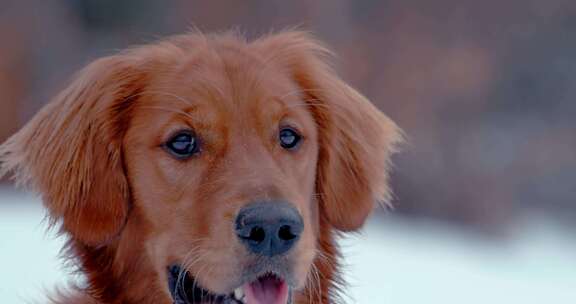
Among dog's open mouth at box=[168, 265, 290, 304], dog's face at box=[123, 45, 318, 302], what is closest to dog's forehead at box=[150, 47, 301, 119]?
dog's face at box=[123, 45, 318, 302]

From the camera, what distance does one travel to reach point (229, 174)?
4477 mm

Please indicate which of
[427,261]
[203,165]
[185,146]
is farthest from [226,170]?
[427,261]

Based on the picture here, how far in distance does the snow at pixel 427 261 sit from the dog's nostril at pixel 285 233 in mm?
3116

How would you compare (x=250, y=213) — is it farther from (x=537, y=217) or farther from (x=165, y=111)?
(x=537, y=217)

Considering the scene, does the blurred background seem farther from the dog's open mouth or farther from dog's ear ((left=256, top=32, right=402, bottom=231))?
the dog's open mouth

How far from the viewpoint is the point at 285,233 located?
4.21 metres

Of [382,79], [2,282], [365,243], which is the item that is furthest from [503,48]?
[2,282]

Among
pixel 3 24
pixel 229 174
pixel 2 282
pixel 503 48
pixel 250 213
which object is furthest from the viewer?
pixel 503 48

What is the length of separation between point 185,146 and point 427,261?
271 inches

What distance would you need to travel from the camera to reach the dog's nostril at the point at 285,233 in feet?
13.8

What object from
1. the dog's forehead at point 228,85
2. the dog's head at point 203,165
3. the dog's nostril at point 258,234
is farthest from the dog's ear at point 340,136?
the dog's nostril at point 258,234

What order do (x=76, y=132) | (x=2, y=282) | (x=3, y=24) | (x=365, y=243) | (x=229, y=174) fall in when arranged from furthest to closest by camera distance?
(x=3, y=24)
(x=365, y=243)
(x=2, y=282)
(x=76, y=132)
(x=229, y=174)

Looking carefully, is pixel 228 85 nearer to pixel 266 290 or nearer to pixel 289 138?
pixel 289 138

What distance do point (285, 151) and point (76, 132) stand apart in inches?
37.6
